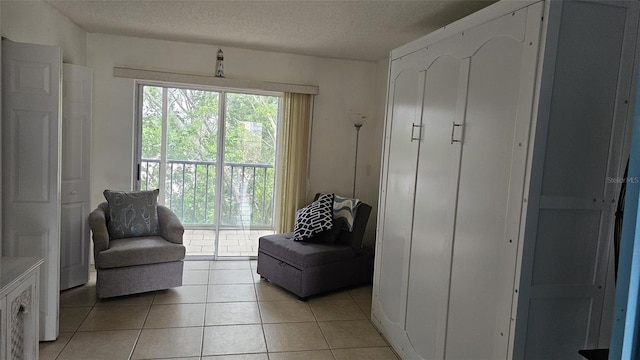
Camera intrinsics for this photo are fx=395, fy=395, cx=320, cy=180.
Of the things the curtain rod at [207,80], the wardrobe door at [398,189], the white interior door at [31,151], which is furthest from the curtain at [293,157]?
the white interior door at [31,151]

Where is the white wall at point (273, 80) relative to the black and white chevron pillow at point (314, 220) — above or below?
above

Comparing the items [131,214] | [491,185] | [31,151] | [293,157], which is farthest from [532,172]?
[131,214]

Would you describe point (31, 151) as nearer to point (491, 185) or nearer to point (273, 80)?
point (273, 80)

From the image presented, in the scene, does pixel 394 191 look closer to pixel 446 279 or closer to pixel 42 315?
pixel 446 279

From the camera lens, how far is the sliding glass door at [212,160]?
4.23 m

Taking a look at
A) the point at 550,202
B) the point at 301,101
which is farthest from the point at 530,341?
the point at 301,101

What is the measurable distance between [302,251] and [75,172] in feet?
6.71

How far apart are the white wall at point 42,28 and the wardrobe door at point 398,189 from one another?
2.60 meters

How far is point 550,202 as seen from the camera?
161 cm

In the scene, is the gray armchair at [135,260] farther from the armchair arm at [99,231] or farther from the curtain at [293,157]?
the curtain at [293,157]

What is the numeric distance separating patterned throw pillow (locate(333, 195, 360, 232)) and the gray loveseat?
0.14 feet

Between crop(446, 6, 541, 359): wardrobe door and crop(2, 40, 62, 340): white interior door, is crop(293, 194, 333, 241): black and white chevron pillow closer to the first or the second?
crop(446, 6, 541, 359): wardrobe door

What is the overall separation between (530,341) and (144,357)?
7.17ft

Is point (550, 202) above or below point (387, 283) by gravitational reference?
above
